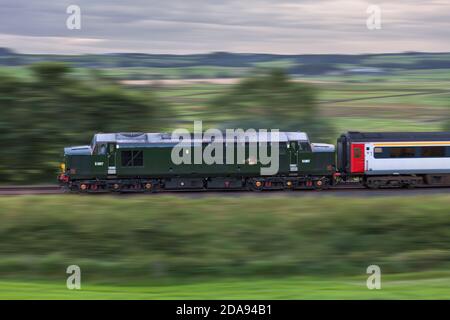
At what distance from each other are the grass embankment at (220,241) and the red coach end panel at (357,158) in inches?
398

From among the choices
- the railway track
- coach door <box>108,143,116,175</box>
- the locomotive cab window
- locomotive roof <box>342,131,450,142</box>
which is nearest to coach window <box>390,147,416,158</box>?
locomotive roof <box>342,131,450,142</box>

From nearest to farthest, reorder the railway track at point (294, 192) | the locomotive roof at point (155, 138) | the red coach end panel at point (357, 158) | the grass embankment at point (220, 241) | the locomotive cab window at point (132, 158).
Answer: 1. the grass embankment at point (220, 241)
2. the railway track at point (294, 192)
3. the locomotive cab window at point (132, 158)
4. the locomotive roof at point (155, 138)
5. the red coach end panel at point (357, 158)

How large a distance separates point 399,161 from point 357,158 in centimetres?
228

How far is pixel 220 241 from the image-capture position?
22.0m

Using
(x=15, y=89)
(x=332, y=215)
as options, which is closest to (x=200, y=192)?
(x=332, y=215)

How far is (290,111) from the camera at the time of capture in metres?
52.3

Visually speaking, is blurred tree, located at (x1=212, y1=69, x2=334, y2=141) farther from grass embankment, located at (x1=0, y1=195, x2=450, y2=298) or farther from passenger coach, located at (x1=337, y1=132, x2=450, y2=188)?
grass embankment, located at (x1=0, y1=195, x2=450, y2=298)

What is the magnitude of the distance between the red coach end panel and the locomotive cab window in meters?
11.3

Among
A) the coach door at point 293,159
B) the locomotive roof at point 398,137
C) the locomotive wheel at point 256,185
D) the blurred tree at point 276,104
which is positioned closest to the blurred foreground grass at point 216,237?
the locomotive wheel at point 256,185

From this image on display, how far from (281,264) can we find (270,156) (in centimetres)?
1625

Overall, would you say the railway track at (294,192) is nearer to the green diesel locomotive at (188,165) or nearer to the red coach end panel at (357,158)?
the green diesel locomotive at (188,165)

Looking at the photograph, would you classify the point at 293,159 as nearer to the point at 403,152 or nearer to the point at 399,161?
the point at 399,161

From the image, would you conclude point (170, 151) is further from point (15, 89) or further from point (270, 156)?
point (15, 89)

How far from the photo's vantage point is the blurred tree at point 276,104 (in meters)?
51.3
